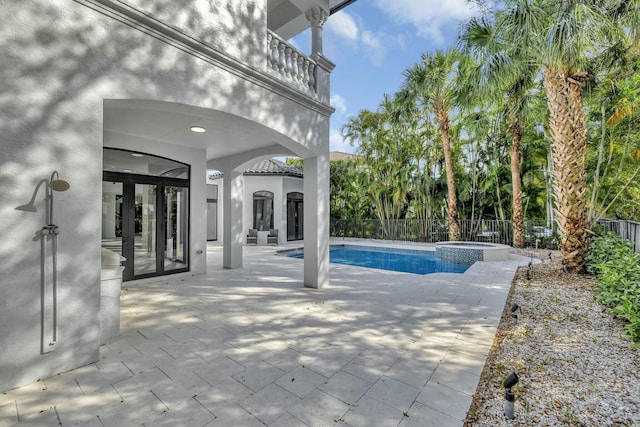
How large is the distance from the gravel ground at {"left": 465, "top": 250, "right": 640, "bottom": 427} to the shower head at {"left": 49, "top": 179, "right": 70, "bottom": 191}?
15.2ft

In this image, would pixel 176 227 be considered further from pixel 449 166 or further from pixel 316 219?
pixel 449 166

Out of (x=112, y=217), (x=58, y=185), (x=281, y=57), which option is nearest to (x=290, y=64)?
(x=281, y=57)

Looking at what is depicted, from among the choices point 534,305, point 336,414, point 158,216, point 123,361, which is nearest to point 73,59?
point 123,361

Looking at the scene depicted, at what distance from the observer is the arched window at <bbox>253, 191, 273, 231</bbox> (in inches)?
728

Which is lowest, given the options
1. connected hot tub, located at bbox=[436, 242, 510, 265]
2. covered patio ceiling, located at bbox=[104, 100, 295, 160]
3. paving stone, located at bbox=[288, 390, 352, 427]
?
paving stone, located at bbox=[288, 390, 352, 427]

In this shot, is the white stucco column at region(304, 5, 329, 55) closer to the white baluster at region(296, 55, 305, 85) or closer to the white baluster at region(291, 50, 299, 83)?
the white baluster at region(296, 55, 305, 85)

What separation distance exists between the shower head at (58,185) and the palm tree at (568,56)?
360 inches

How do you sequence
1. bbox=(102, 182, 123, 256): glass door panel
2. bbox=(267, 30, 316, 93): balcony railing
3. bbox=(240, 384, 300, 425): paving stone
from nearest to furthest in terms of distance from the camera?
bbox=(240, 384, 300, 425): paving stone
bbox=(267, 30, 316, 93): balcony railing
bbox=(102, 182, 123, 256): glass door panel

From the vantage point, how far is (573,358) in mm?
3697

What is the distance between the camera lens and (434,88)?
1362 cm

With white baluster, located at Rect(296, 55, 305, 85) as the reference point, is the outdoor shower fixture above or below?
below

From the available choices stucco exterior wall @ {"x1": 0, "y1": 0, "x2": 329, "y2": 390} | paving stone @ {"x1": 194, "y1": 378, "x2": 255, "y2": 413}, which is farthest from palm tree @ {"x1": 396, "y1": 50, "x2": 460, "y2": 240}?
paving stone @ {"x1": 194, "y1": 378, "x2": 255, "y2": 413}

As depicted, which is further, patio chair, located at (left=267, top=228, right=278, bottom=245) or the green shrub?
patio chair, located at (left=267, top=228, right=278, bottom=245)

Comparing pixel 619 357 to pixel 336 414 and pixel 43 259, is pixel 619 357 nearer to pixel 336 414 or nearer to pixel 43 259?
pixel 336 414
